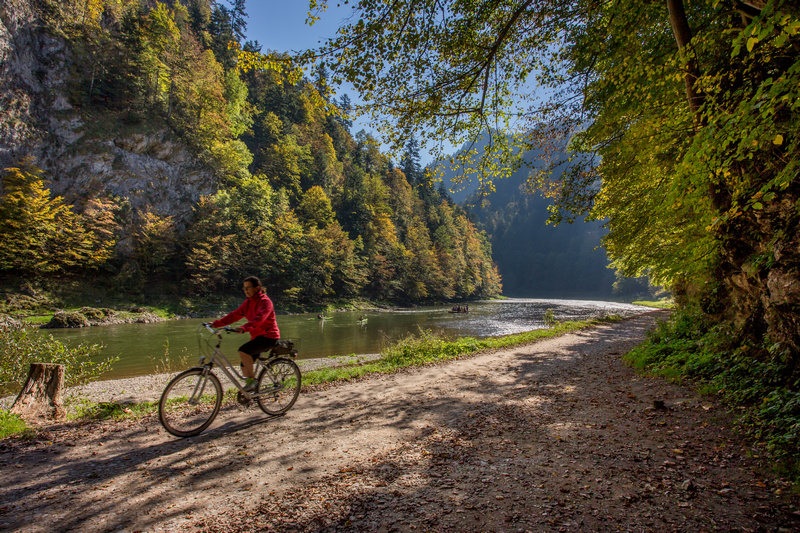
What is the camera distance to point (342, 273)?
4484 centimetres

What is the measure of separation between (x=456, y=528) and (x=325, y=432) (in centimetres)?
255

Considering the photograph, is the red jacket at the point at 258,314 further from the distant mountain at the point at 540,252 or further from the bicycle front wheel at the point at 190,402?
the distant mountain at the point at 540,252

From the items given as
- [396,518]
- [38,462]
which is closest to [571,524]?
[396,518]

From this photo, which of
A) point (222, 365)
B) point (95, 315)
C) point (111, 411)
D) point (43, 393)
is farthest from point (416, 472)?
point (95, 315)

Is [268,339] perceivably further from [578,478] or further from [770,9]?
[770,9]

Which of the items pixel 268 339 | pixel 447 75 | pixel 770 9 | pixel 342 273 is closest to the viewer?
pixel 770 9

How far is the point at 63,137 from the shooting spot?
2908cm

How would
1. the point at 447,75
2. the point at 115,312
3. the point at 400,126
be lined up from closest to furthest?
the point at 447,75 → the point at 400,126 → the point at 115,312

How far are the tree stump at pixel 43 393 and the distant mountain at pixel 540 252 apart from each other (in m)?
139

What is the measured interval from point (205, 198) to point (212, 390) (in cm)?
3924

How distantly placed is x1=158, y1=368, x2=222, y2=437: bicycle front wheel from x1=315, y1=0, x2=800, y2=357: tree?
5970 mm

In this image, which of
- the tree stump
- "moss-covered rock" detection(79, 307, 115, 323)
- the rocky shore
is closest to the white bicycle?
the tree stump

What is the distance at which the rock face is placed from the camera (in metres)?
26.5

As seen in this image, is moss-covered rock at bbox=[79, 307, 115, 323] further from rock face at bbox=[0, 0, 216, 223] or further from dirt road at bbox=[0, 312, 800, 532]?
dirt road at bbox=[0, 312, 800, 532]
